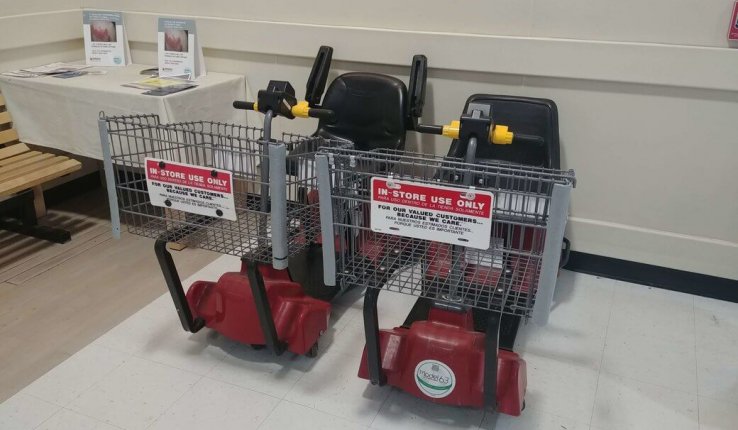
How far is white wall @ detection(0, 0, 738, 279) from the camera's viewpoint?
2.26 metres

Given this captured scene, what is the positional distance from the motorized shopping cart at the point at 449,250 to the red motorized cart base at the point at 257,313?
0.27 m

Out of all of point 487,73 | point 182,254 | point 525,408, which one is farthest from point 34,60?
point 525,408

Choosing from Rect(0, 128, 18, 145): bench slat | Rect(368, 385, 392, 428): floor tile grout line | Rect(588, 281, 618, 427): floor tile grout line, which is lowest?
Rect(368, 385, 392, 428): floor tile grout line

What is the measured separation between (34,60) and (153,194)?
6.74ft

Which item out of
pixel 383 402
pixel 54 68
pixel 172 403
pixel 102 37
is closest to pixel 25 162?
pixel 54 68

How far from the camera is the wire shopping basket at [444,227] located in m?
1.26

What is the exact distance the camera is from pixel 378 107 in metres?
2.59

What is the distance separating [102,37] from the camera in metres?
3.24

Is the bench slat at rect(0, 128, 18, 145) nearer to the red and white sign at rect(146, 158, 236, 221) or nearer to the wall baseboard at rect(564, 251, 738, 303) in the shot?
the red and white sign at rect(146, 158, 236, 221)

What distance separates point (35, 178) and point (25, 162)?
25cm

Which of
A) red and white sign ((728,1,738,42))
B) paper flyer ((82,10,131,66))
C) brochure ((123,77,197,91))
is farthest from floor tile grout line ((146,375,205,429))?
red and white sign ((728,1,738,42))

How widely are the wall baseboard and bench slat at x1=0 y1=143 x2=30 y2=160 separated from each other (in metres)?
2.79

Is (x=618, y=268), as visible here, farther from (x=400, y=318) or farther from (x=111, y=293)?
(x=111, y=293)

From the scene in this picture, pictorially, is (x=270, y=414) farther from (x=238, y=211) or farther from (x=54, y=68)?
(x=54, y=68)
